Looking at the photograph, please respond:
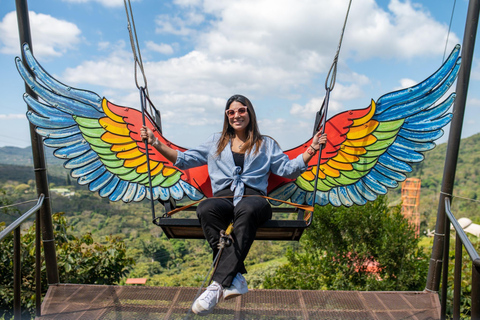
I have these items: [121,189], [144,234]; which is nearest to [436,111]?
[121,189]

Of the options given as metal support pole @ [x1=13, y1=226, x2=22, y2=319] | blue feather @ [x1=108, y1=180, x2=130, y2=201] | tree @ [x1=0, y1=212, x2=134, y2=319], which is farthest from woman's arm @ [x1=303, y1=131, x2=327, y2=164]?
tree @ [x1=0, y1=212, x2=134, y2=319]

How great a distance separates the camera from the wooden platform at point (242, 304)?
2.78m

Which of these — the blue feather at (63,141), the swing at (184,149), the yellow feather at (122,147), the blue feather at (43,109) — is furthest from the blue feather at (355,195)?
the blue feather at (43,109)

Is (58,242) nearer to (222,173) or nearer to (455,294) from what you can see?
(222,173)

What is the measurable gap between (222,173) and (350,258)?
3863 mm

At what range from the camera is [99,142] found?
2.78 metres

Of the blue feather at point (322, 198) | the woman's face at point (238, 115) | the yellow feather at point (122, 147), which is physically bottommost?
the blue feather at point (322, 198)

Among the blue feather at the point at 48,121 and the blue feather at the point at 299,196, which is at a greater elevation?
the blue feather at the point at 48,121

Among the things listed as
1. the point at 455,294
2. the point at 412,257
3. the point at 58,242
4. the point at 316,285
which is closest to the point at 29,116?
the point at 58,242

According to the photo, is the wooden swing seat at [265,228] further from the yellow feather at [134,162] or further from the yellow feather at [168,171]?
the yellow feather at [134,162]

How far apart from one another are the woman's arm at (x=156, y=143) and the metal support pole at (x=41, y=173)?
0.94 m

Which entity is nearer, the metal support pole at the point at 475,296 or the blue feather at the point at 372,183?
the metal support pole at the point at 475,296

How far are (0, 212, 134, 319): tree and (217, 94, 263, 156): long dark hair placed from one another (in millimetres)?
2539

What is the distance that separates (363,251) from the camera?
18.2 ft
